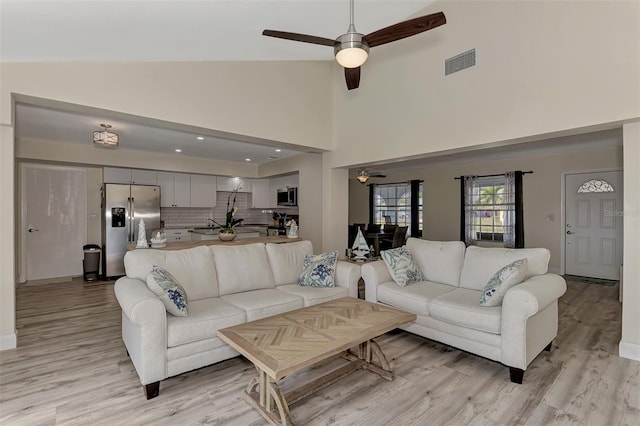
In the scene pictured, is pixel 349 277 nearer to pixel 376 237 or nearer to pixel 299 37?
pixel 299 37

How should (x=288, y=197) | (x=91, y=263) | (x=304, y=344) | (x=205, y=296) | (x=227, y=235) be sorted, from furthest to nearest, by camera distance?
(x=288, y=197) < (x=91, y=263) < (x=227, y=235) < (x=205, y=296) < (x=304, y=344)

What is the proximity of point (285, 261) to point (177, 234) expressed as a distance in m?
4.16

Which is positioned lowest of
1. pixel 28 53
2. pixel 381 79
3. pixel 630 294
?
pixel 630 294

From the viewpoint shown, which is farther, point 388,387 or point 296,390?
point 388,387

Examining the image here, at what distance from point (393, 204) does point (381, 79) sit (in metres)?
4.83

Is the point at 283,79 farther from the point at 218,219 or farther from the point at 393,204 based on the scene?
the point at 393,204

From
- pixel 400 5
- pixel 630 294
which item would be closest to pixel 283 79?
pixel 400 5

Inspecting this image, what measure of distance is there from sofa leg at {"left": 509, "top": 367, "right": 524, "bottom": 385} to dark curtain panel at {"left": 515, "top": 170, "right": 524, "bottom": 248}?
507cm

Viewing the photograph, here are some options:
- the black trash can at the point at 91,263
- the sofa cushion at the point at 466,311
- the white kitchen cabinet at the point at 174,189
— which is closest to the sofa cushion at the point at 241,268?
the sofa cushion at the point at 466,311

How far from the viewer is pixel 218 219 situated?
7.94 m

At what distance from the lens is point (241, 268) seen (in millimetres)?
3334

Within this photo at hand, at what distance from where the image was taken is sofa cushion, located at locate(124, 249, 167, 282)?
281 centimetres

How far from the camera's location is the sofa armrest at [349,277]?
351 centimetres

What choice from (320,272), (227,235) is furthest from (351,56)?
(227,235)
